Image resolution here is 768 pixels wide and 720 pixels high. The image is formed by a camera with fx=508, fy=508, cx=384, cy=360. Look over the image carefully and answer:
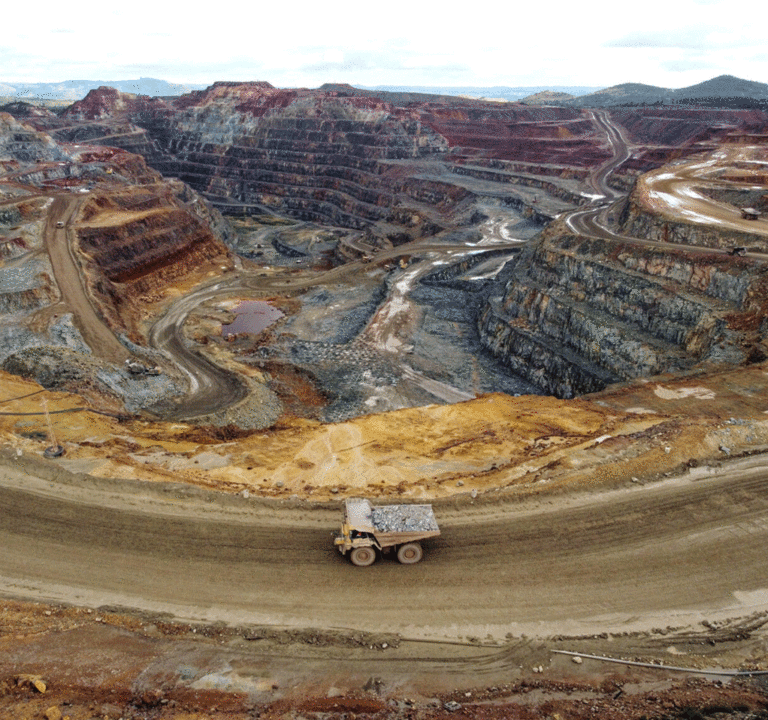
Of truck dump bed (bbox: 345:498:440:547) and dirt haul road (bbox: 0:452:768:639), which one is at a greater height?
truck dump bed (bbox: 345:498:440:547)

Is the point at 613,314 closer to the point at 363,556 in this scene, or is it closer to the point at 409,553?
the point at 409,553

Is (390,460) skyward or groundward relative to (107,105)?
groundward

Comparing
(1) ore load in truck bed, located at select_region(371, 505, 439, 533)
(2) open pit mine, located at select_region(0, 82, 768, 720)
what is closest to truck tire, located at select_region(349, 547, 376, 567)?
(2) open pit mine, located at select_region(0, 82, 768, 720)

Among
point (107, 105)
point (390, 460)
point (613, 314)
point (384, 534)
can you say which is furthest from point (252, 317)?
point (107, 105)

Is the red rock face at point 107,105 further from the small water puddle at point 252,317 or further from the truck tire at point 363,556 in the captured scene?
the truck tire at point 363,556

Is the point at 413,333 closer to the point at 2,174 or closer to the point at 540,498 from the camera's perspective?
the point at 540,498

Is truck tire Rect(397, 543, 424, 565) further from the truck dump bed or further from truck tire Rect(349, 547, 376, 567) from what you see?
truck tire Rect(349, 547, 376, 567)

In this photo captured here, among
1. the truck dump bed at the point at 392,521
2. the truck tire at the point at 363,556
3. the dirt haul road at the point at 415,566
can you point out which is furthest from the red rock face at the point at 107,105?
the truck tire at the point at 363,556
